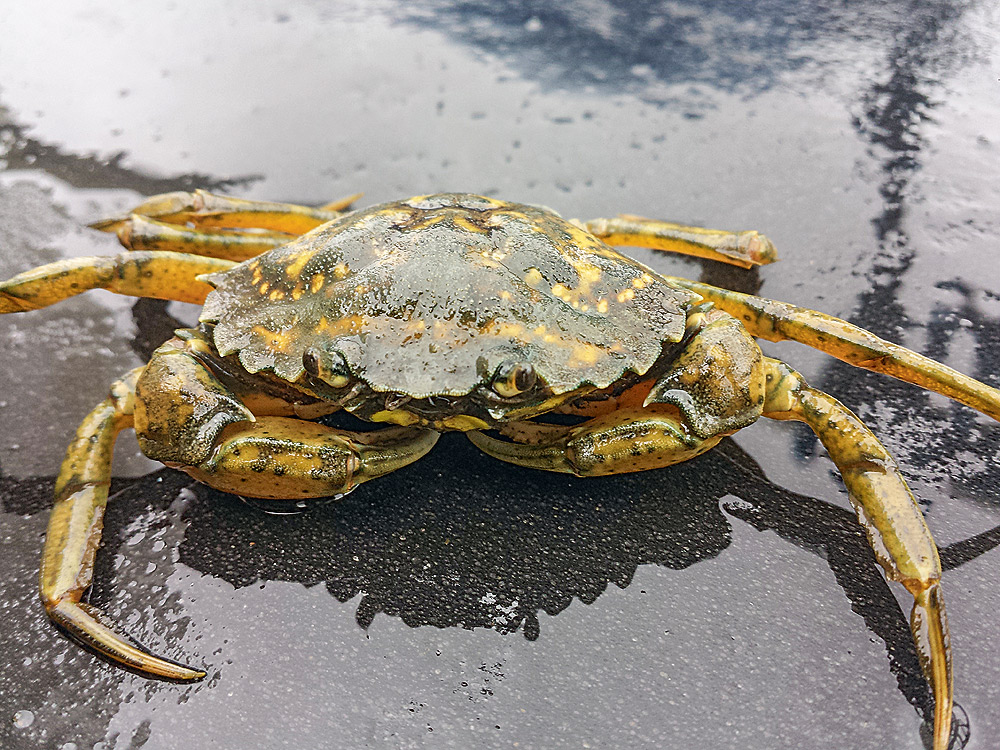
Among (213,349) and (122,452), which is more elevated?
(213,349)

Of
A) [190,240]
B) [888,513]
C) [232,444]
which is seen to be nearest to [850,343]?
[888,513]

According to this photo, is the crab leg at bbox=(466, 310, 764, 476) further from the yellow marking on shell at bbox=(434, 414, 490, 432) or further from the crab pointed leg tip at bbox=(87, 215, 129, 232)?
the crab pointed leg tip at bbox=(87, 215, 129, 232)

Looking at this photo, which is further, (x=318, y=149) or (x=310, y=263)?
(x=318, y=149)

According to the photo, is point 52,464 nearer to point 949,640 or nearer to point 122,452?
point 122,452

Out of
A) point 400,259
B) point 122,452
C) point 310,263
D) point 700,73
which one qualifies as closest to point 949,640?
point 400,259

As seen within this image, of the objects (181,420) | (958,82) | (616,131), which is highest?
(958,82)

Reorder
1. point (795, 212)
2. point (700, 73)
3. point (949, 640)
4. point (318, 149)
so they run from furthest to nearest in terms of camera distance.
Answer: point (700, 73) → point (318, 149) → point (795, 212) → point (949, 640)
